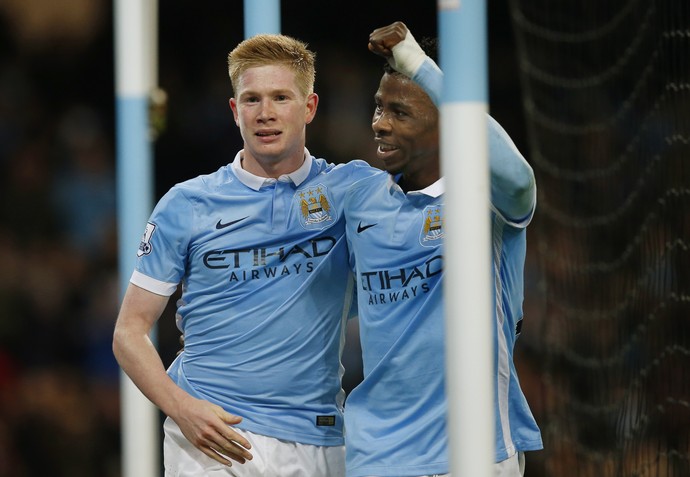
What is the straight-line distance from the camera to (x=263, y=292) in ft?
11.9

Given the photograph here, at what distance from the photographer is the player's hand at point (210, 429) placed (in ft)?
11.2

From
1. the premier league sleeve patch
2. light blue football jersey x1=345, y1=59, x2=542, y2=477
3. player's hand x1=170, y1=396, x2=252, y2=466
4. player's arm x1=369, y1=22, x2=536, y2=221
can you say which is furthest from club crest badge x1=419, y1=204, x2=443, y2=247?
the premier league sleeve patch

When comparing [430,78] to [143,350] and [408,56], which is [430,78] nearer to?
[408,56]

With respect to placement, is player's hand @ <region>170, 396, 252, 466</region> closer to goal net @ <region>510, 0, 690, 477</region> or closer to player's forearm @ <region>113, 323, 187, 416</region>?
player's forearm @ <region>113, 323, 187, 416</region>

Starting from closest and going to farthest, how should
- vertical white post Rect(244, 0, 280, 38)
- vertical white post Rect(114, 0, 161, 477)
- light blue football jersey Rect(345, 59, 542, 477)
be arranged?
1. vertical white post Rect(114, 0, 161, 477)
2. light blue football jersey Rect(345, 59, 542, 477)
3. vertical white post Rect(244, 0, 280, 38)

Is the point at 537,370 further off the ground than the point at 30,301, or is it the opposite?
the point at 30,301

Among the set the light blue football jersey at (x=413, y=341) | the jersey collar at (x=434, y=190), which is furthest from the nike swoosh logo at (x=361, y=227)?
the jersey collar at (x=434, y=190)

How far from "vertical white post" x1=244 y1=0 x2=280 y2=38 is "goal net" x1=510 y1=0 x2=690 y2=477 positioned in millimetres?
Result: 899

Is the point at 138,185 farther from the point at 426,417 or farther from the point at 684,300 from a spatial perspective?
the point at 684,300

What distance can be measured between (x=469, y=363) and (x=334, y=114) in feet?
18.3

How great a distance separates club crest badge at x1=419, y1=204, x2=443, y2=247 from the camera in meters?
3.29

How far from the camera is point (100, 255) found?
6922mm

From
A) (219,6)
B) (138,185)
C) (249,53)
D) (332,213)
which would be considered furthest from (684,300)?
(219,6)

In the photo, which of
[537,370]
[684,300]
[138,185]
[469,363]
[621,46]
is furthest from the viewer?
[537,370]
